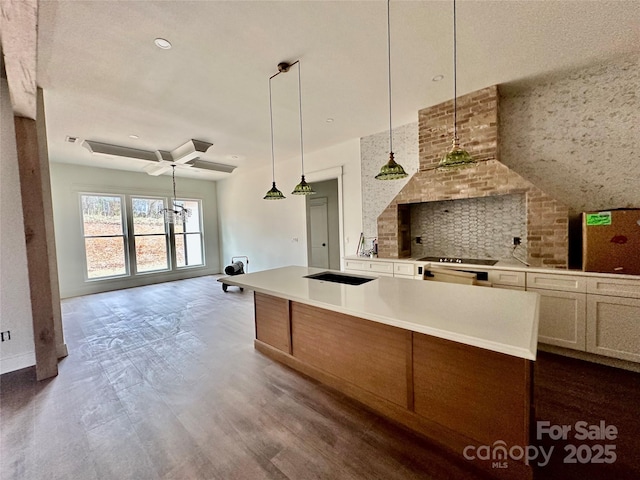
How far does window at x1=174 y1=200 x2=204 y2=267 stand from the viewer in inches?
305

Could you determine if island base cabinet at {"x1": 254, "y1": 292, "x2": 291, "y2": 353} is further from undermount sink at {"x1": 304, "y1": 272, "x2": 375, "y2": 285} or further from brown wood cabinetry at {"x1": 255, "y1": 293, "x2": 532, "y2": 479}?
undermount sink at {"x1": 304, "y1": 272, "x2": 375, "y2": 285}

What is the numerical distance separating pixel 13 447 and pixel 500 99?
5.60 meters

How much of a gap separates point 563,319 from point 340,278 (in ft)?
7.44

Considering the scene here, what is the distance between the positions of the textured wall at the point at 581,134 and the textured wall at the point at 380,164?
120cm

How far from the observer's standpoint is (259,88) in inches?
118

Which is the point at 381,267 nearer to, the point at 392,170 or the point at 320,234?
the point at 392,170

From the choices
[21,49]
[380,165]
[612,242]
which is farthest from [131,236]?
[612,242]

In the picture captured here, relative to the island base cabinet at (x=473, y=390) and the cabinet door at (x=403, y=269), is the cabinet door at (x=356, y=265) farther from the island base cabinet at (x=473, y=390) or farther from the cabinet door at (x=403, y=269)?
the island base cabinet at (x=473, y=390)

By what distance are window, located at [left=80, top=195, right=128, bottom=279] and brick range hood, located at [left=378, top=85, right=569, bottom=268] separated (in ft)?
21.4

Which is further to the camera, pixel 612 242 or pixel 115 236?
pixel 115 236

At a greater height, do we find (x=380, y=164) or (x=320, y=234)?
(x=380, y=164)

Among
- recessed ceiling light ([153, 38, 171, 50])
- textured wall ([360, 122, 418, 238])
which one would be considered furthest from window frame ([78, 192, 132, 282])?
textured wall ([360, 122, 418, 238])

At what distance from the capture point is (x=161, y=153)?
17.4ft

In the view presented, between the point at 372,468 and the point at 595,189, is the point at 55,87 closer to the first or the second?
the point at 372,468
